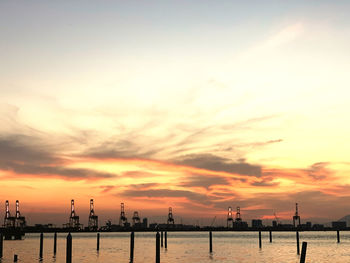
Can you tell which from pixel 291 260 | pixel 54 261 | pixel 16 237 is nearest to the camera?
pixel 54 261

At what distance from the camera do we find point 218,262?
82.2m

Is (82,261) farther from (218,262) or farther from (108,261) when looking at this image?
(218,262)

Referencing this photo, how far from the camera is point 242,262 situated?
82.9 m

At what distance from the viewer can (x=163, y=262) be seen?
268 ft

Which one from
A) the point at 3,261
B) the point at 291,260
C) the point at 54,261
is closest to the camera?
the point at 3,261

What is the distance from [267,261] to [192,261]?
1340cm

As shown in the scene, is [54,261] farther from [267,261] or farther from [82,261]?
[267,261]

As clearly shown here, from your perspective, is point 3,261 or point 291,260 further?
point 291,260

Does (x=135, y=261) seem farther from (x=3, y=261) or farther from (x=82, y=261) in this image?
(x=3, y=261)

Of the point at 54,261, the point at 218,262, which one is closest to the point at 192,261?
the point at 218,262

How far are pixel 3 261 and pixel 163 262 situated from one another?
85.5 feet

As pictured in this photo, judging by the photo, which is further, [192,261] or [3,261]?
[192,261]

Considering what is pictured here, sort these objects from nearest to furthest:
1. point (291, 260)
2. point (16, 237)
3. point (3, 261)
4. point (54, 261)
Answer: point (3, 261), point (54, 261), point (291, 260), point (16, 237)

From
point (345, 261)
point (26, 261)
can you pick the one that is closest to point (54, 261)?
point (26, 261)
